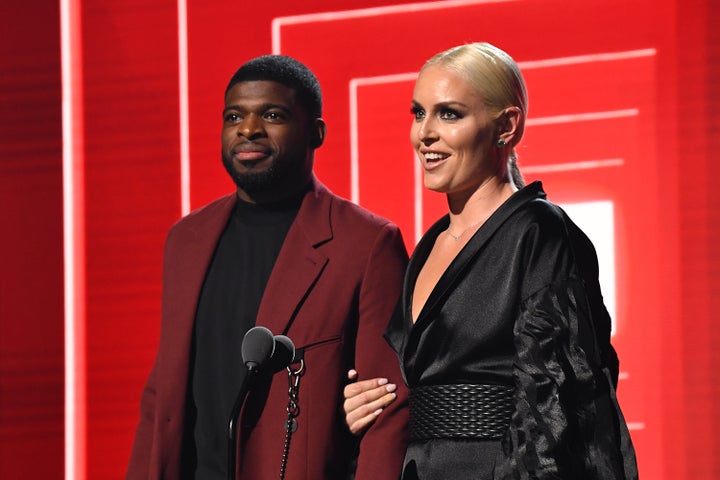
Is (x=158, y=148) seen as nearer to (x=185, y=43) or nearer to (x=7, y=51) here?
(x=185, y=43)

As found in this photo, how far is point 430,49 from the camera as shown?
3135 mm

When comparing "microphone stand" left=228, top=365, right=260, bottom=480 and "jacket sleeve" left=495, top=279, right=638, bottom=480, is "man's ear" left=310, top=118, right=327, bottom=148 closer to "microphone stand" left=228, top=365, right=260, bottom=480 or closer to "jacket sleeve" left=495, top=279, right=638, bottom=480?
"microphone stand" left=228, top=365, right=260, bottom=480

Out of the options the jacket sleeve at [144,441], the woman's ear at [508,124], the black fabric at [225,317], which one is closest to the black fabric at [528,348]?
the woman's ear at [508,124]

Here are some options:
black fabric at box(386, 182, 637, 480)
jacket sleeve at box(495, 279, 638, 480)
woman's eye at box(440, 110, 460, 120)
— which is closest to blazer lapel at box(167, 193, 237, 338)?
black fabric at box(386, 182, 637, 480)

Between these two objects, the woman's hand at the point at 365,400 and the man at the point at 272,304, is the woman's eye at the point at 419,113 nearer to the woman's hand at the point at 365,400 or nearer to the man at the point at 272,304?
the man at the point at 272,304

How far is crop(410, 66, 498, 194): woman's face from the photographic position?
6.92 feet

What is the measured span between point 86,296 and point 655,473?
1.56m

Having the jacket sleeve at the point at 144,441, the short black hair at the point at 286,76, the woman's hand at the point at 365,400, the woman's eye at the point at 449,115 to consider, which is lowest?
the jacket sleeve at the point at 144,441

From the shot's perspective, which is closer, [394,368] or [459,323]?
[459,323]

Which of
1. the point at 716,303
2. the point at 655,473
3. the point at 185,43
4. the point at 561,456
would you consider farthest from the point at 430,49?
the point at 561,456

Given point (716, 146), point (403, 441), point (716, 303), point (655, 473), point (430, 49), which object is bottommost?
point (655, 473)

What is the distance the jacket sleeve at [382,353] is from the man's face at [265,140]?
0.79ft

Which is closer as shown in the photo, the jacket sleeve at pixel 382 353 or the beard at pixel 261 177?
the jacket sleeve at pixel 382 353

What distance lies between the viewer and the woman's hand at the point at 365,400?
7.42ft
